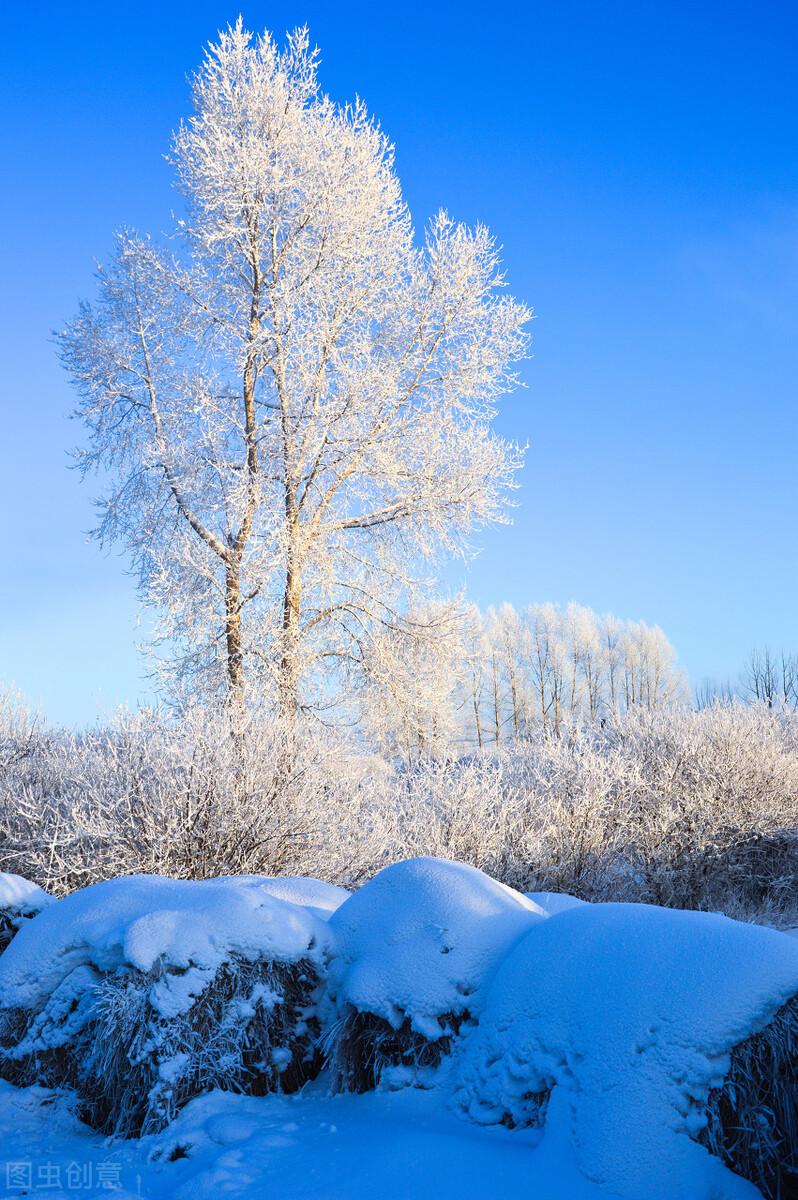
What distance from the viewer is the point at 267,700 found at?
403 inches

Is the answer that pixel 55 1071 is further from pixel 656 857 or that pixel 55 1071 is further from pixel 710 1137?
pixel 656 857

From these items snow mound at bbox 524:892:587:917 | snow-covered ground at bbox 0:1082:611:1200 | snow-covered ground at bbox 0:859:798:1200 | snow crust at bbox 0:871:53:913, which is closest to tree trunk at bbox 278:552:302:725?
snow crust at bbox 0:871:53:913

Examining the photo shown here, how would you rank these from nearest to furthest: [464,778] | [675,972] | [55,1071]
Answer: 1. [675,972]
2. [55,1071]
3. [464,778]

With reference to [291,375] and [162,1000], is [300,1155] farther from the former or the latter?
[291,375]

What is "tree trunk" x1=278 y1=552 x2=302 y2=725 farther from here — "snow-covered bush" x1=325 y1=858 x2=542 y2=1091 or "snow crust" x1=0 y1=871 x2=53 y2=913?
"snow-covered bush" x1=325 y1=858 x2=542 y2=1091

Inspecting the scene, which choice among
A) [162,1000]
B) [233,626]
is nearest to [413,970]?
[162,1000]

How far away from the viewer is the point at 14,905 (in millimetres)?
4379

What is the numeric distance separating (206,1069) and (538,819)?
6182 millimetres

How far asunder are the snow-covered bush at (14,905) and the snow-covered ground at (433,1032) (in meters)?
0.68

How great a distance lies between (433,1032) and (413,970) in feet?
0.68

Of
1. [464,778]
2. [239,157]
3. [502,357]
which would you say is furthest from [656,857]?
[239,157]

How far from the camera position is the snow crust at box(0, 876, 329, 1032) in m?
3.29

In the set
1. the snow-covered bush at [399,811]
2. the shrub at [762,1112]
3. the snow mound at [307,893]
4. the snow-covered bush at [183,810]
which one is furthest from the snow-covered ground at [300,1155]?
the snow-covered bush at [399,811]

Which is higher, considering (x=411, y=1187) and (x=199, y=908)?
(x=199, y=908)
